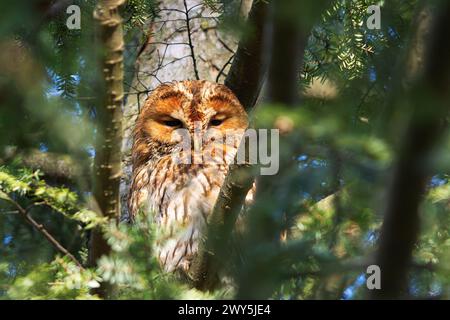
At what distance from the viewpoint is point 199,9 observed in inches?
124

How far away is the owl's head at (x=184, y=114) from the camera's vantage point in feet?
8.70

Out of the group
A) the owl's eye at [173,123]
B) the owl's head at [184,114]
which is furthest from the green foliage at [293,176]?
the owl's eye at [173,123]

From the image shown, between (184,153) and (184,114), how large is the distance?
0.15 metres

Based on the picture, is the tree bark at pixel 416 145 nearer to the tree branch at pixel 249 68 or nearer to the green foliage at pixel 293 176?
the green foliage at pixel 293 176

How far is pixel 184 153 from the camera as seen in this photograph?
8.66 ft

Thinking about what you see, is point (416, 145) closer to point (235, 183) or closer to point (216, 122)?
point (235, 183)

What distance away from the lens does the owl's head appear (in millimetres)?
2650

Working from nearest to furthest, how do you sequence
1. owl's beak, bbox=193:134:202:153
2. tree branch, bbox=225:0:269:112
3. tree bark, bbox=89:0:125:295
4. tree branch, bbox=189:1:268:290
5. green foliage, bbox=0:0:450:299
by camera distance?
green foliage, bbox=0:0:450:299, tree bark, bbox=89:0:125:295, tree branch, bbox=189:1:268:290, tree branch, bbox=225:0:269:112, owl's beak, bbox=193:134:202:153

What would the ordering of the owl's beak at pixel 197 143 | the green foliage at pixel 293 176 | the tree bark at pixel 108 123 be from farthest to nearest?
the owl's beak at pixel 197 143, the tree bark at pixel 108 123, the green foliage at pixel 293 176

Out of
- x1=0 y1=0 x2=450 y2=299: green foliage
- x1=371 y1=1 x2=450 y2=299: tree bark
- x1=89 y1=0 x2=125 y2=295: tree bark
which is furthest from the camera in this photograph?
x1=89 y1=0 x2=125 y2=295: tree bark

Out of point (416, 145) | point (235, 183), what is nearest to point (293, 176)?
point (416, 145)

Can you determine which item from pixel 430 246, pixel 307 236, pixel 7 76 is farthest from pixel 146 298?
pixel 430 246

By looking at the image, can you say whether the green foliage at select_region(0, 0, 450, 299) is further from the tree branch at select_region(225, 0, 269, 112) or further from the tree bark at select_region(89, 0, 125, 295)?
the tree branch at select_region(225, 0, 269, 112)

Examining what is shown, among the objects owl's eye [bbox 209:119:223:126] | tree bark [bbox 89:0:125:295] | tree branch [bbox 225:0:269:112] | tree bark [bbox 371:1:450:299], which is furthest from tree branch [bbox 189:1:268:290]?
tree bark [bbox 371:1:450:299]
